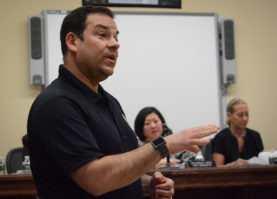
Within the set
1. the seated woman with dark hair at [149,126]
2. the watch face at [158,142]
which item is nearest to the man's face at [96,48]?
the watch face at [158,142]

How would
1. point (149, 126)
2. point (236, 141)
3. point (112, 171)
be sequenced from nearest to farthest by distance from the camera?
point (112, 171) → point (149, 126) → point (236, 141)

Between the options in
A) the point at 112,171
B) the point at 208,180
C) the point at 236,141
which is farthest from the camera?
the point at 236,141

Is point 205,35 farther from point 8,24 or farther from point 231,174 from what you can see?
point 231,174

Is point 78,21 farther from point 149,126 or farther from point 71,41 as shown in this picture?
point 149,126

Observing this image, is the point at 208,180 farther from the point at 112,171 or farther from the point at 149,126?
the point at 149,126

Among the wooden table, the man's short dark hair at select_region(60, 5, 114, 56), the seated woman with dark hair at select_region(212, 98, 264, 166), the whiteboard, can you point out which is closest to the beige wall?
the whiteboard

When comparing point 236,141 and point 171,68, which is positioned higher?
point 171,68

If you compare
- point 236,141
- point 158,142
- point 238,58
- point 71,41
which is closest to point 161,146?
point 158,142

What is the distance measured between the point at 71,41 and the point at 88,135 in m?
0.37

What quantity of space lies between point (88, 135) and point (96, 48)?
314 millimetres

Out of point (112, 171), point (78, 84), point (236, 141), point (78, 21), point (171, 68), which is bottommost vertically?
point (236, 141)

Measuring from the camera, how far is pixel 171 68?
4699 mm

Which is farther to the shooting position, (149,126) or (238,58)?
(238,58)

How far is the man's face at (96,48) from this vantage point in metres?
1.29
